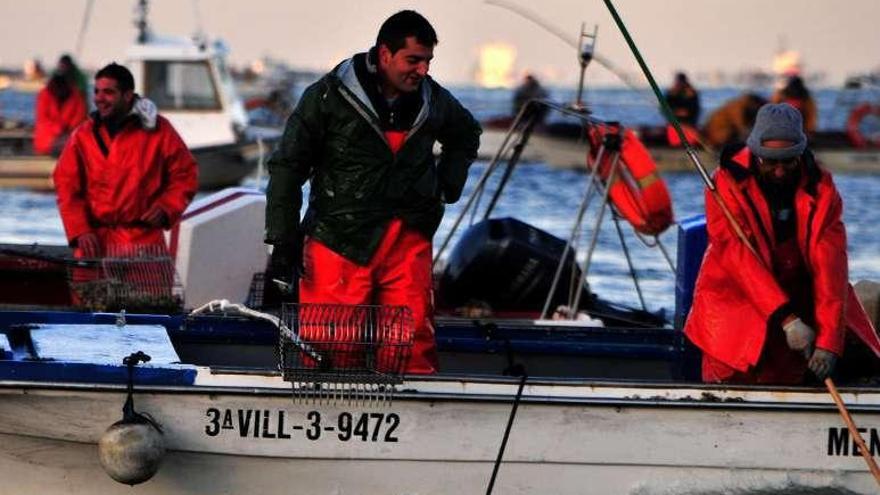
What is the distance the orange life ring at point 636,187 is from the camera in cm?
1055

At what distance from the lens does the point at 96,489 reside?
7605 mm

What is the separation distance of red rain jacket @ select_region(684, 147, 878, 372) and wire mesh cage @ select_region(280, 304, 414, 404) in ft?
3.80

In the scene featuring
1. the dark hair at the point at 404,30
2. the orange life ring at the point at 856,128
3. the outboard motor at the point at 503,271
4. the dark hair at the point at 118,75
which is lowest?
the orange life ring at the point at 856,128

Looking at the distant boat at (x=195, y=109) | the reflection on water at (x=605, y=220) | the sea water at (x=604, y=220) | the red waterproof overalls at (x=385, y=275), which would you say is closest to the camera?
the red waterproof overalls at (x=385, y=275)

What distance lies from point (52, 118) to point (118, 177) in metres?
15.5

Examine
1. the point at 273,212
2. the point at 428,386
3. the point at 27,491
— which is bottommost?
the point at 27,491

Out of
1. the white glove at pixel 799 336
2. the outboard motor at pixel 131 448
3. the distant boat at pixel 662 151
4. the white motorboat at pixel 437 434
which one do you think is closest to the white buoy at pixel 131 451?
the outboard motor at pixel 131 448

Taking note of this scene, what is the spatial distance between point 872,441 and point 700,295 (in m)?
0.82

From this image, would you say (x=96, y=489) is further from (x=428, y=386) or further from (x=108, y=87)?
(x=108, y=87)

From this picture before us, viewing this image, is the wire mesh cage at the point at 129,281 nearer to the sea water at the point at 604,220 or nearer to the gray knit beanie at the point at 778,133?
the gray knit beanie at the point at 778,133

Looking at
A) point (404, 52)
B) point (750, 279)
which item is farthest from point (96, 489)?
point (750, 279)

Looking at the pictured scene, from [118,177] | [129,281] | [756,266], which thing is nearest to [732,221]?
[756,266]

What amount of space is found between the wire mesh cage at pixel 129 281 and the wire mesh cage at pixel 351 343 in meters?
1.92

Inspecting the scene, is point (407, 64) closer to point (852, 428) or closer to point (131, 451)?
point (131, 451)
